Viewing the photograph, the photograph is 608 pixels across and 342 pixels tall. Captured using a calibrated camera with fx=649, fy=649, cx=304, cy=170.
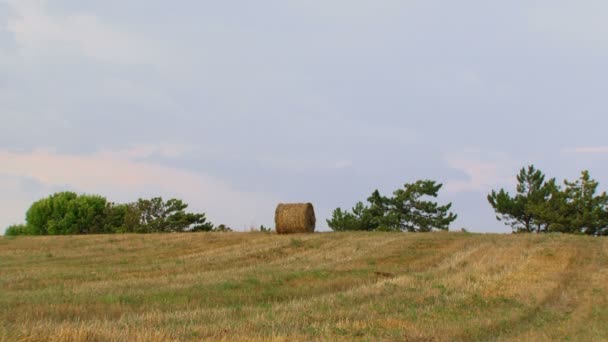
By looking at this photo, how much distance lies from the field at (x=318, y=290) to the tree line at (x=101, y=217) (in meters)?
35.7

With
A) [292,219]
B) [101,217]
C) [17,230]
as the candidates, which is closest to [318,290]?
[292,219]

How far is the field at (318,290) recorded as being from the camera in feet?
34.1

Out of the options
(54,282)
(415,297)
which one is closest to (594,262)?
(415,297)

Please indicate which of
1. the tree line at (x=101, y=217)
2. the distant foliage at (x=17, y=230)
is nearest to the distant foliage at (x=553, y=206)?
the tree line at (x=101, y=217)

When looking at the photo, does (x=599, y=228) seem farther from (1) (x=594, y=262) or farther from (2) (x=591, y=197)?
(1) (x=594, y=262)

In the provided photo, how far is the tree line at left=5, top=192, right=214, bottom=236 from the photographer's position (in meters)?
64.8

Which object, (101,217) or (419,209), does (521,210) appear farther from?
(101,217)

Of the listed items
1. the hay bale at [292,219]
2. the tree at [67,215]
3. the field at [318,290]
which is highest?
the tree at [67,215]

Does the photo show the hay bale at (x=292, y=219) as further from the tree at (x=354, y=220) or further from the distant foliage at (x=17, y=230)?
the distant foliage at (x=17, y=230)

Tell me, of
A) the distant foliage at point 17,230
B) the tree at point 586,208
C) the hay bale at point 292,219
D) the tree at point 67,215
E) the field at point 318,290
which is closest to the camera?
the field at point 318,290

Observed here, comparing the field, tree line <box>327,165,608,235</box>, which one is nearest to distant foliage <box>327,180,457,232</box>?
tree line <box>327,165,608,235</box>

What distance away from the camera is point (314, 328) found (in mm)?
10164

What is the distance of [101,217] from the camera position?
74.2m

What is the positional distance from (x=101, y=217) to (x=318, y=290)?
2469 inches
